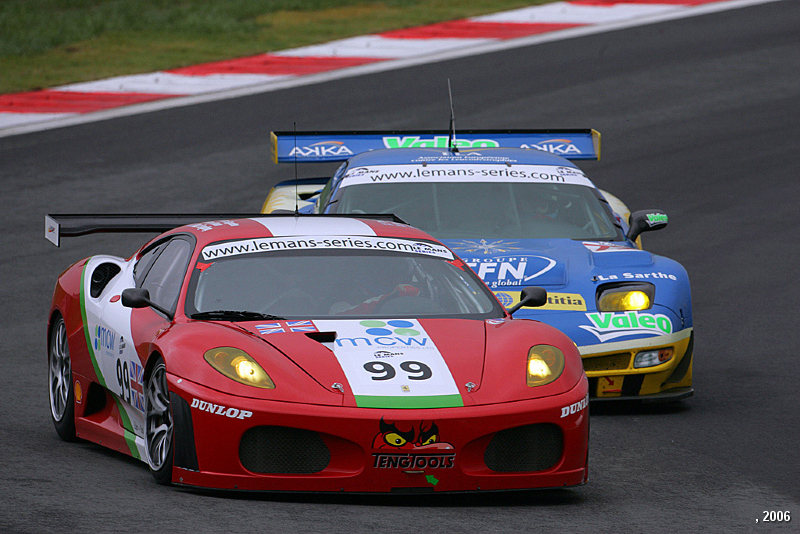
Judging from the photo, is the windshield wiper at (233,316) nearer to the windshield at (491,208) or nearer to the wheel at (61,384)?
the wheel at (61,384)

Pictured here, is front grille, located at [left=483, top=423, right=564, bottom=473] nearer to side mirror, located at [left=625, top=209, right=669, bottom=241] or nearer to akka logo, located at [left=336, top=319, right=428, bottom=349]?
akka logo, located at [left=336, top=319, right=428, bottom=349]

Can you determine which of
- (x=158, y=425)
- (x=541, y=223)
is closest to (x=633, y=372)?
(x=541, y=223)

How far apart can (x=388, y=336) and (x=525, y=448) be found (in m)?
0.73

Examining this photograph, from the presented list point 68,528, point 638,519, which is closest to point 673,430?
point 638,519

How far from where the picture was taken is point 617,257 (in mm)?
8320

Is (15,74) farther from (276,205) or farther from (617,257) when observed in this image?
(617,257)

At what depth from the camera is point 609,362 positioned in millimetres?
7738

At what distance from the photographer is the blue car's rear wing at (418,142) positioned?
10820 mm

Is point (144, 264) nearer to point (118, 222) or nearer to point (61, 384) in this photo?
point (118, 222)

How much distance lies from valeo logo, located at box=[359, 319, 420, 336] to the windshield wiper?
396mm

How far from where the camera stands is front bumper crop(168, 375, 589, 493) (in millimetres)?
5418

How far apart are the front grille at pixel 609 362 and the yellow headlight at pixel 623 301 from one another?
0.31m

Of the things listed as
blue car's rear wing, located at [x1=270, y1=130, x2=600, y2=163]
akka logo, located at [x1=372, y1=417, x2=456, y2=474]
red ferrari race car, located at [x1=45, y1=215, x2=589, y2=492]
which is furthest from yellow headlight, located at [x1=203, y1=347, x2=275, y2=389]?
blue car's rear wing, located at [x1=270, y1=130, x2=600, y2=163]

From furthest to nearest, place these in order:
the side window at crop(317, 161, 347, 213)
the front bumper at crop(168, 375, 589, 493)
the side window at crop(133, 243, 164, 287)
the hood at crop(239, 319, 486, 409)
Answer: the side window at crop(317, 161, 347, 213) < the side window at crop(133, 243, 164, 287) < the hood at crop(239, 319, 486, 409) < the front bumper at crop(168, 375, 589, 493)
